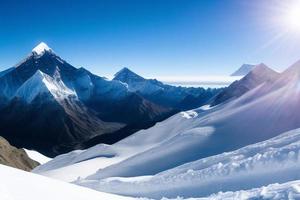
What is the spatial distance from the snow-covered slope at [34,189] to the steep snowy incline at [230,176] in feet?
20.5

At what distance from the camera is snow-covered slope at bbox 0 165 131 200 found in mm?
13367

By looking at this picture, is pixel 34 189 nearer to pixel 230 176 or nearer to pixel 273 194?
pixel 273 194

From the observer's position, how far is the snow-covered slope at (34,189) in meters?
13.4

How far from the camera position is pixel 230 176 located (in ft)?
72.9

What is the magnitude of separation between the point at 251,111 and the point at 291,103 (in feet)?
18.7

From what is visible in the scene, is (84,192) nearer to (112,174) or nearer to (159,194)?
(159,194)

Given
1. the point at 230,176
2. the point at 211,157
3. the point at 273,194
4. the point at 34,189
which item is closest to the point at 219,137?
the point at 211,157

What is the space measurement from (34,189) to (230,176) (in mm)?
11031

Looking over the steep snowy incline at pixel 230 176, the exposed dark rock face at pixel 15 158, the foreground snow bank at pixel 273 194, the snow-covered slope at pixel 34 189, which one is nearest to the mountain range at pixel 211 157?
the steep snowy incline at pixel 230 176

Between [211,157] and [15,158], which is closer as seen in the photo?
[211,157]

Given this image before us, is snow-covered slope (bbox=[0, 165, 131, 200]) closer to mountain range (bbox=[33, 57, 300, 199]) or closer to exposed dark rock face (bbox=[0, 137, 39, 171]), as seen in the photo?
mountain range (bbox=[33, 57, 300, 199])

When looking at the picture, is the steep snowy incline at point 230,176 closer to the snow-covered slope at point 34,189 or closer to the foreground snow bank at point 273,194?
the foreground snow bank at point 273,194

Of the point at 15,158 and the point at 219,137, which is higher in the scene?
the point at 15,158

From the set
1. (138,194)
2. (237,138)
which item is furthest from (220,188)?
(237,138)
